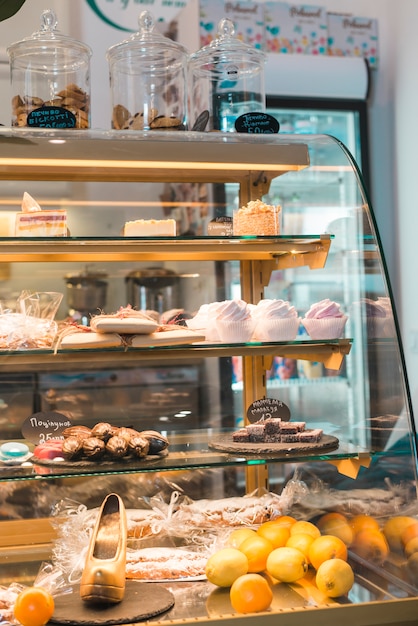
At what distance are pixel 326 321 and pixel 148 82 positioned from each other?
0.80 meters

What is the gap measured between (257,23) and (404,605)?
317 centimetres

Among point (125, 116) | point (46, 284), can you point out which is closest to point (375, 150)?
point (46, 284)

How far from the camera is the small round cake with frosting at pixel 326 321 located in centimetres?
204

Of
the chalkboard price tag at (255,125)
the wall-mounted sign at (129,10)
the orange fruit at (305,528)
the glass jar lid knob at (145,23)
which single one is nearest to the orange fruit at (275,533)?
the orange fruit at (305,528)

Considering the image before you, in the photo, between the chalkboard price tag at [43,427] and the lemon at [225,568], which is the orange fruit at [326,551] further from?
the chalkboard price tag at [43,427]

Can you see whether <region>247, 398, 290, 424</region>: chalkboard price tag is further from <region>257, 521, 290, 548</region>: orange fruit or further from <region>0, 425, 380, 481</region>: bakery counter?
<region>257, 521, 290, 548</region>: orange fruit

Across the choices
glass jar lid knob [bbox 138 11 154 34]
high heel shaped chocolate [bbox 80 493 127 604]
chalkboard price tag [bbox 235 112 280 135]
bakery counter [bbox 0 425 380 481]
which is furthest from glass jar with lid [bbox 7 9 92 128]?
high heel shaped chocolate [bbox 80 493 127 604]

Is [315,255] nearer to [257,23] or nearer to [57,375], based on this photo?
[57,375]

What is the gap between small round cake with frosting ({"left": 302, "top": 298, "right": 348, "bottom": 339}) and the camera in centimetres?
204

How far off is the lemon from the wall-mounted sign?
3022 millimetres

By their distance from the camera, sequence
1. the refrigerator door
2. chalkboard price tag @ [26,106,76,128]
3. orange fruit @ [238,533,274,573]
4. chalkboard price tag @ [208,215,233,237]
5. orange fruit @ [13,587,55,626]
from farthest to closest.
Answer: the refrigerator door < chalkboard price tag @ [208,215,233,237] < chalkboard price tag @ [26,106,76,128] < orange fruit @ [238,533,274,573] < orange fruit @ [13,587,55,626]

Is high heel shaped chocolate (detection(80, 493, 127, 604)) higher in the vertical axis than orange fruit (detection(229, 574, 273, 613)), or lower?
higher

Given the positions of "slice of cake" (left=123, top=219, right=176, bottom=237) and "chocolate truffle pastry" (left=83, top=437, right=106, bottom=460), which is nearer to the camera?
"chocolate truffle pastry" (left=83, top=437, right=106, bottom=460)

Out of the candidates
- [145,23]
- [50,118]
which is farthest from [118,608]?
[145,23]
